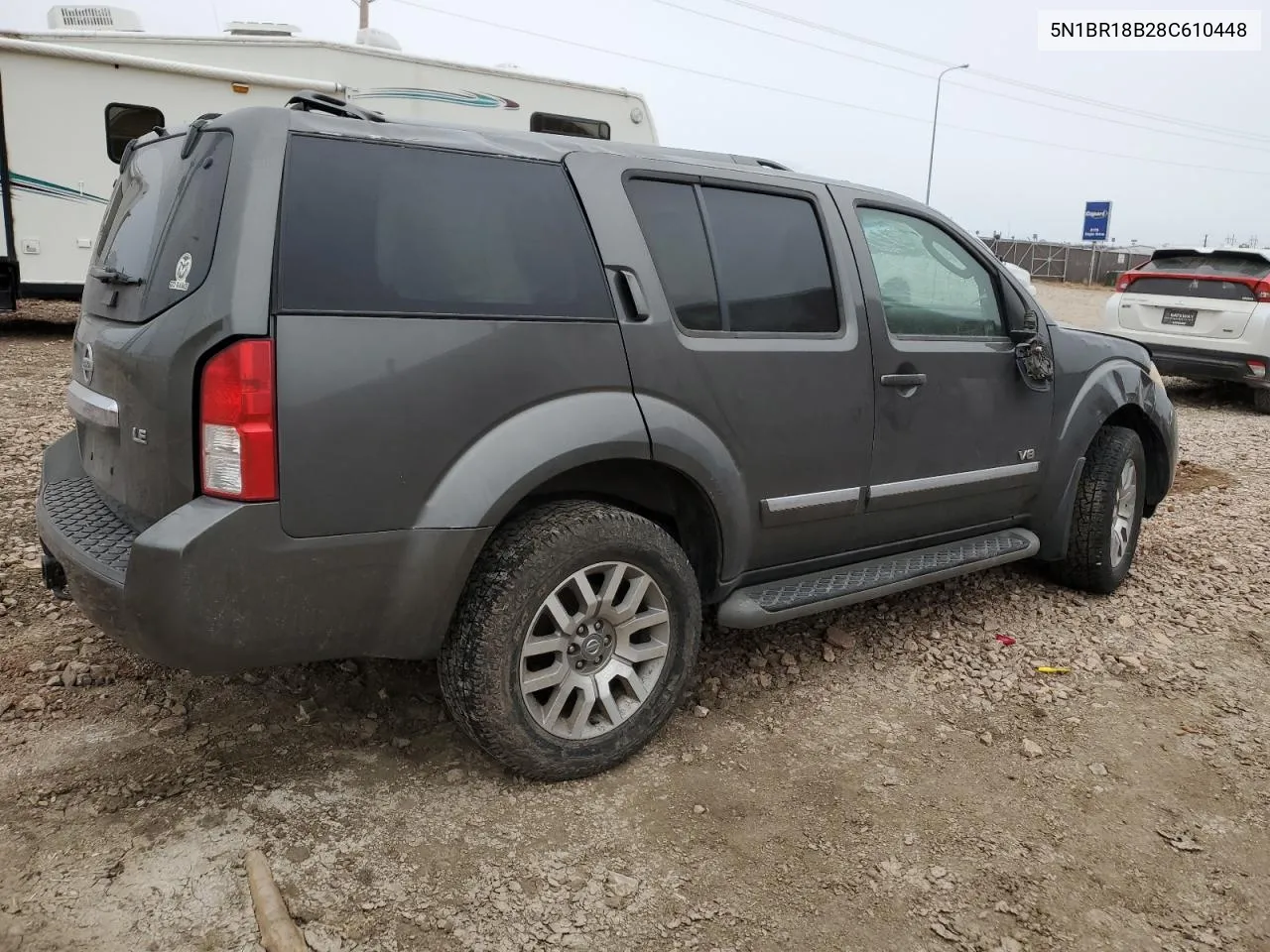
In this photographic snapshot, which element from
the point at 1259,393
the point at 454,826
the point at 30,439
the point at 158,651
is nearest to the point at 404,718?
the point at 454,826

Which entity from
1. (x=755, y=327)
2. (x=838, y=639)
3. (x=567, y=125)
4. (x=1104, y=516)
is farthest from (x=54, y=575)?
(x=567, y=125)

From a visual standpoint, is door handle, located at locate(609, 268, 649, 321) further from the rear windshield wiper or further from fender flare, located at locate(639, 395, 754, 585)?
the rear windshield wiper

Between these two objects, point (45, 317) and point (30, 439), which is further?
point (45, 317)

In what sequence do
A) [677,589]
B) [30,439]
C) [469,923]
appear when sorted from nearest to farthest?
[469,923] → [677,589] → [30,439]

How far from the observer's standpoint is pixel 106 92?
943cm

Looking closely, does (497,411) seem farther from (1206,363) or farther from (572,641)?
(1206,363)

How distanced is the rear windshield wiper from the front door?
91.4 inches

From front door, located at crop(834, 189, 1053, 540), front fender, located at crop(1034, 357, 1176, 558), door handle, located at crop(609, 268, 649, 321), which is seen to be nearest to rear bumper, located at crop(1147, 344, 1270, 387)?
front fender, located at crop(1034, 357, 1176, 558)

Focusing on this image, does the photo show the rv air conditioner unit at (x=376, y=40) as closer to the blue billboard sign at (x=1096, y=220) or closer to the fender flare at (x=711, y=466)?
the fender flare at (x=711, y=466)

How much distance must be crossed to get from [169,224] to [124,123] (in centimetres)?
836

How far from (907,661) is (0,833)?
2977 millimetres

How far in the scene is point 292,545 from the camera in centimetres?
234

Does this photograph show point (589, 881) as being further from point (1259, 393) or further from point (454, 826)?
point (1259, 393)

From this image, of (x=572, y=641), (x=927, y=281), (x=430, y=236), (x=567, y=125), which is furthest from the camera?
(x=567, y=125)
